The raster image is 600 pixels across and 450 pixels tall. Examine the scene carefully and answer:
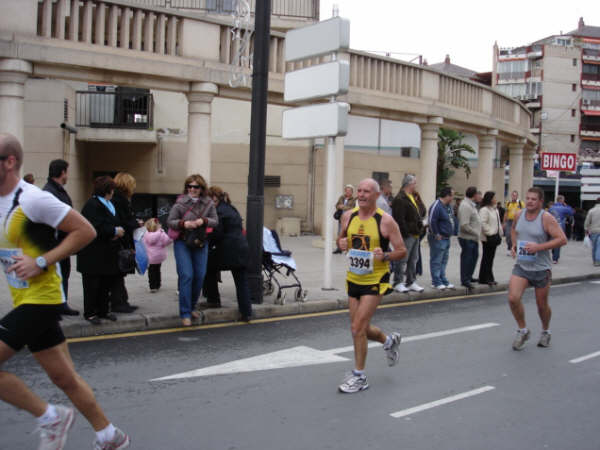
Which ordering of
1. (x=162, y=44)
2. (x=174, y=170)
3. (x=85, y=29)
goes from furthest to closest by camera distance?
(x=174, y=170), (x=162, y=44), (x=85, y=29)

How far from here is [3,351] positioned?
3.69m

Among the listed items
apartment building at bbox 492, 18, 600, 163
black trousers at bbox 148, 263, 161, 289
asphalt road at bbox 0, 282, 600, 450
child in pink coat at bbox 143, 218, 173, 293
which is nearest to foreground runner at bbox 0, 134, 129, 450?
asphalt road at bbox 0, 282, 600, 450

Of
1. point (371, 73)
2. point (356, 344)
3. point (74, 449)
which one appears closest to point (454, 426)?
point (356, 344)

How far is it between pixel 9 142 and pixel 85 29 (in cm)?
1178

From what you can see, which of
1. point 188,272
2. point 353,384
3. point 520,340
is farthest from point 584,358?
point 188,272

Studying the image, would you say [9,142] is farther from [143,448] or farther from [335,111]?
[335,111]

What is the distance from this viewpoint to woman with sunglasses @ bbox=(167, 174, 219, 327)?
8.37 metres

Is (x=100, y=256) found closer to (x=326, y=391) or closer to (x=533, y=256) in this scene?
(x=326, y=391)

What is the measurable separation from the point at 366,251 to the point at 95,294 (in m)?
3.85

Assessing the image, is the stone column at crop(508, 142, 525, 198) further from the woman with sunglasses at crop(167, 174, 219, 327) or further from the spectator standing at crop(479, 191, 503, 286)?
the woman with sunglasses at crop(167, 174, 219, 327)

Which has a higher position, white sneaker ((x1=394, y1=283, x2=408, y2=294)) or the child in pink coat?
the child in pink coat

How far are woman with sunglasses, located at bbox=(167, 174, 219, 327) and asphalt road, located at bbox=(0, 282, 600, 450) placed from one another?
1.60 ft

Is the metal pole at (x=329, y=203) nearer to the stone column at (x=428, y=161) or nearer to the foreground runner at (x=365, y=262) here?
the foreground runner at (x=365, y=262)

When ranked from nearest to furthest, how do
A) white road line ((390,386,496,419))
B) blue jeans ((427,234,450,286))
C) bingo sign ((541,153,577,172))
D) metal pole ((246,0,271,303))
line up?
white road line ((390,386,496,419)) < metal pole ((246,0,271,303)) < blue jeans ((427,234,450,286)) < bingo sign ((541,153,577,172))
